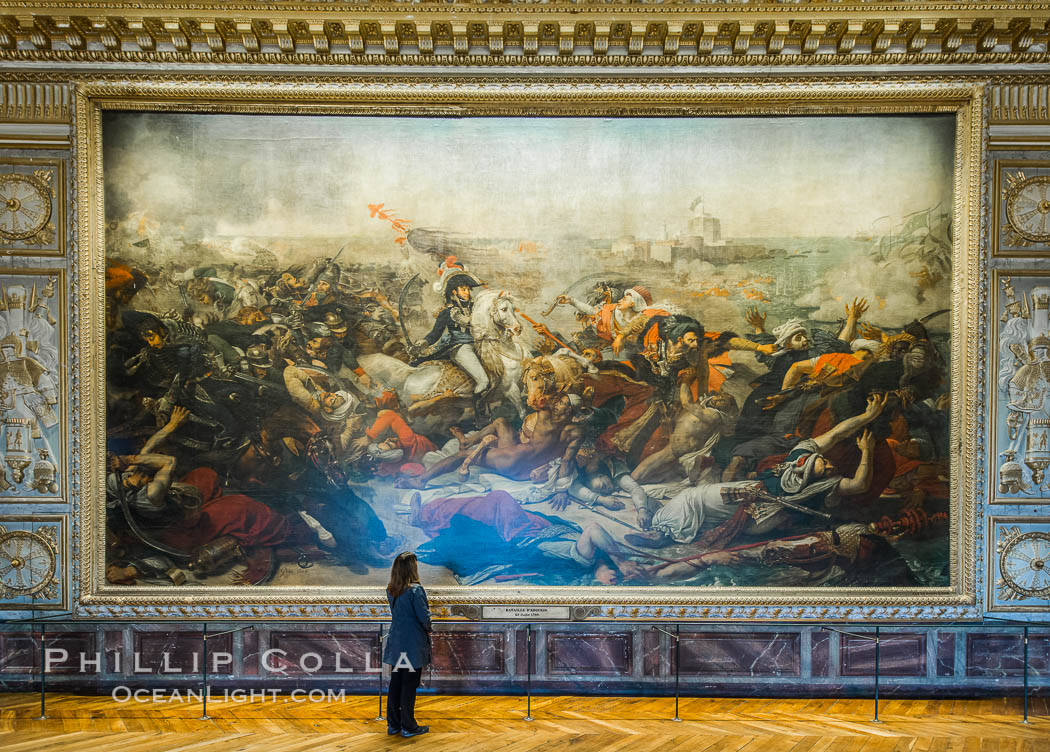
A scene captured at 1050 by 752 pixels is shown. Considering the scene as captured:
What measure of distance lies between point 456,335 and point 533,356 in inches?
33.8

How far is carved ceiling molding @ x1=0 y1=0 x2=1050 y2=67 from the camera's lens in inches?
296

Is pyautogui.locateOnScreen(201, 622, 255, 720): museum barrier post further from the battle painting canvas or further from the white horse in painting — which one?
the white horse in painting

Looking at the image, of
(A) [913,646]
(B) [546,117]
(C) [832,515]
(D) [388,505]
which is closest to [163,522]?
(D) [388,505]

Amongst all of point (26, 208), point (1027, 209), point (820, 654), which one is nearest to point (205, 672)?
point (26, 208)

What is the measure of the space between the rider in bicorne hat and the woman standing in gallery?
213cm

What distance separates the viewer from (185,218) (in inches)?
318

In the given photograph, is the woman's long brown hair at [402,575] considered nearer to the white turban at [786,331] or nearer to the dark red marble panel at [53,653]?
the dark red marble panel at [53,653]

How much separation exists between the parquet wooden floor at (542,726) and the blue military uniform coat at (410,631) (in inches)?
30.0


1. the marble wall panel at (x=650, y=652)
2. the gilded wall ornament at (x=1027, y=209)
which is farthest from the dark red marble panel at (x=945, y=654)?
the gilded wall ornament at (x=1027, y=209)

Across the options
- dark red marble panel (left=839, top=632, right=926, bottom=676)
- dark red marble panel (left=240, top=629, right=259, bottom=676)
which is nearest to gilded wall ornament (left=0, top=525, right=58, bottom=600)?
dark red marble panel (left=240, top=629, right=259, bottom=676)

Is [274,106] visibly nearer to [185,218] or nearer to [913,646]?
[185,218]

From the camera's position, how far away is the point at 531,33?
775 centimetres

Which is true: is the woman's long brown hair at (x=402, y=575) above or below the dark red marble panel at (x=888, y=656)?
above

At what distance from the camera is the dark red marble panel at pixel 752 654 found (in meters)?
8.00
